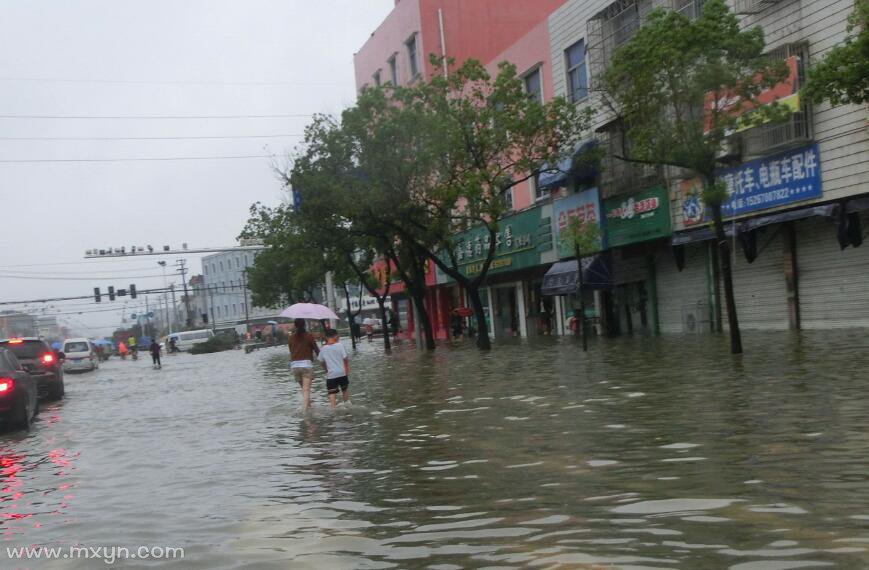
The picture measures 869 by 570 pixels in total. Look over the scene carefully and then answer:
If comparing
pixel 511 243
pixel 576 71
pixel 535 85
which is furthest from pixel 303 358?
pixel 511 243

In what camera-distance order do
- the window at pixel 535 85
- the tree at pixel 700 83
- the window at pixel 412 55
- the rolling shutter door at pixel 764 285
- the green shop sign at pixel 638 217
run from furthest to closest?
the window at pixel 412 55
the window at pixel 535 85
the green shop sign at pixel 638 217
the rolling shutter door at pixel 764 285
the tree at pixel 700 83

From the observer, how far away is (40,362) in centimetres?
2434

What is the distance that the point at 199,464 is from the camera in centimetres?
1069

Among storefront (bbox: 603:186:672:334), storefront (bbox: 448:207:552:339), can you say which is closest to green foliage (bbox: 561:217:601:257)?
storefront (bbox: 603:186:672:334)

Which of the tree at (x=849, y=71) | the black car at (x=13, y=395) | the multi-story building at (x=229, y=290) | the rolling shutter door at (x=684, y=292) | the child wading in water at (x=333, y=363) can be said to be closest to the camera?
the tree at (x=849, y=71)

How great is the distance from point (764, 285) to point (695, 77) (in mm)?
10015

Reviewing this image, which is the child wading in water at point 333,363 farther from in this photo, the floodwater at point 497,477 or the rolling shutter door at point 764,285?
the rolling shutter door at point 764,285

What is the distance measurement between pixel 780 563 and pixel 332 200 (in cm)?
2815

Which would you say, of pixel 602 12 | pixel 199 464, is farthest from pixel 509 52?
pixel 199 464

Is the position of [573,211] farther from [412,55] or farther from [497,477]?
[497,477]

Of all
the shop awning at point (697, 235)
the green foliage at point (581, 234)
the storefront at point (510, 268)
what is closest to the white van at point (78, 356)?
the storefront at point (510, 268)

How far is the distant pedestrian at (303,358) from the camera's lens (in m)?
16.3

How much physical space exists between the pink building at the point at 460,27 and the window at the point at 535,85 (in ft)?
24.6

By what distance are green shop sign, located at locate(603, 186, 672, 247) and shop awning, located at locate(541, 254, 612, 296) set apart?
86 cm
